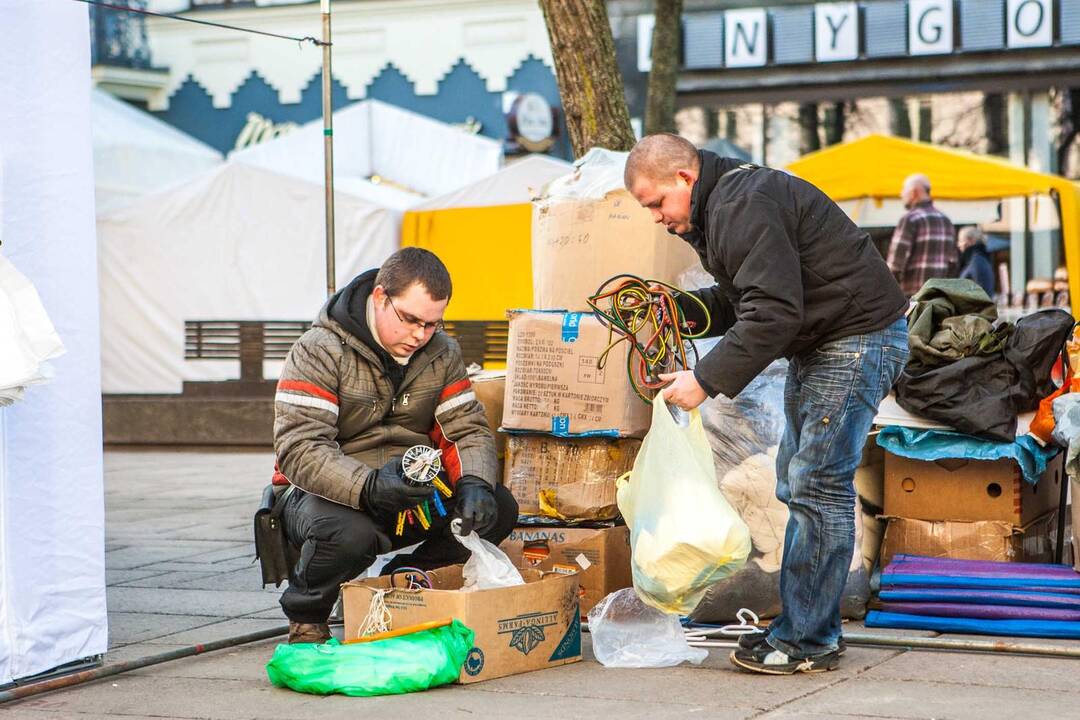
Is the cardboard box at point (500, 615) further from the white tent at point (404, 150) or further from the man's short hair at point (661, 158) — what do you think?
the white tent at point (404, 150)

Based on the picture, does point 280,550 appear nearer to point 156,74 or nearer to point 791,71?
point 791,71

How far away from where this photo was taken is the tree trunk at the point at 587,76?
7340 millimetres

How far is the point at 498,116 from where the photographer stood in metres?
16.9

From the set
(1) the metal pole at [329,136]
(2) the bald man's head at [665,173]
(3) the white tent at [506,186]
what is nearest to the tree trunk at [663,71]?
(3) the white tent at [506,186]

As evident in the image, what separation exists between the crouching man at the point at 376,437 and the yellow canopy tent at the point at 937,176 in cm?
679

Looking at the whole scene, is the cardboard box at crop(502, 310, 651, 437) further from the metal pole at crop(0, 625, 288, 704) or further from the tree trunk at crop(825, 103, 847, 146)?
the tree trunk at crop(825, 103, 847, 146)

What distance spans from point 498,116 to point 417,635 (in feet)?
43.3

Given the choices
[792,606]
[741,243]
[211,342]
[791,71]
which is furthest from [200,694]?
[791,71]

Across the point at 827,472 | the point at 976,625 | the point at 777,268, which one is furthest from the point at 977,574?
the point at 777,268

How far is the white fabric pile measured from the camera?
383cm

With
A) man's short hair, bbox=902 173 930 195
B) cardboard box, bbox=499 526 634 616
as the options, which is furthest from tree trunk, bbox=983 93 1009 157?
cardboard box, bbox=499 526 634 616

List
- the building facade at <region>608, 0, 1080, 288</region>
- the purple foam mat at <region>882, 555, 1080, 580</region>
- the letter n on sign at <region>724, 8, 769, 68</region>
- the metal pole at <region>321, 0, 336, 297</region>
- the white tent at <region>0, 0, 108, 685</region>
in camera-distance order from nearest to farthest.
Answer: the white tent at <region>0, 0, 108, 685</region>
the purple foam mat at <region>882, 555, 1080, 580</region>
the metal pole at <region>321, 0, 336, 297</region>
the building facade at <region>608, 0, 1080, 288</region>
the letter n on sign at <region>724, 8, 769, 68</region>

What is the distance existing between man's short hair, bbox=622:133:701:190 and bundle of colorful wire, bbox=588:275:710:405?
0.49 m

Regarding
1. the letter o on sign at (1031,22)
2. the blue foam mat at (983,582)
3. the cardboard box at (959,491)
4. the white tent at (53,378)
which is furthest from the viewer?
the letter o on sign at (1031,22)
